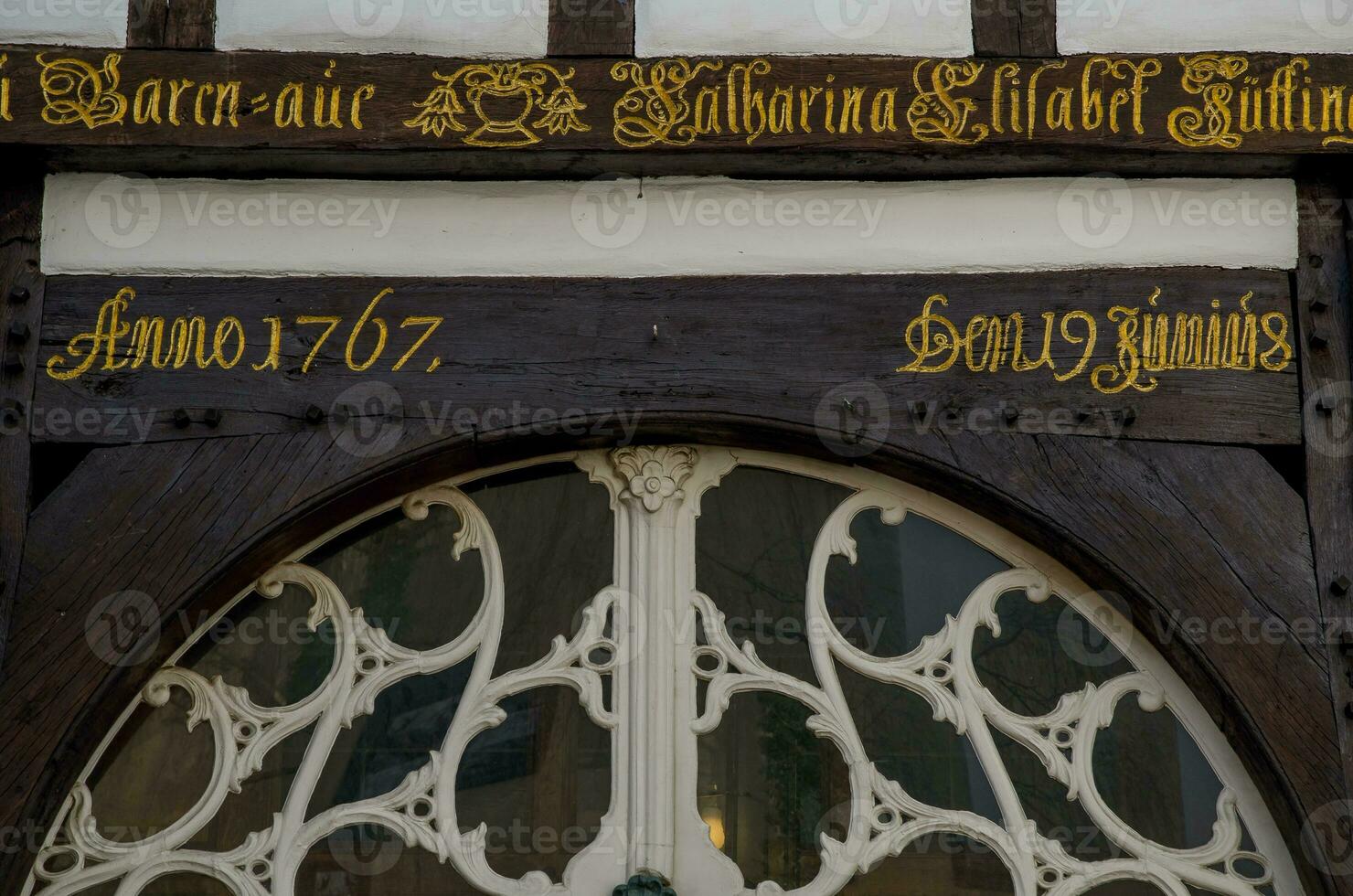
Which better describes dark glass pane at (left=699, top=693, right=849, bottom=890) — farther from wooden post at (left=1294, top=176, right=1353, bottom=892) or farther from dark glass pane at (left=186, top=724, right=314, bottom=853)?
wooden post at (left=1294, top=176, right=1353, bottom=892)

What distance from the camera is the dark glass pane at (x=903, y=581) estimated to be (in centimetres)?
434

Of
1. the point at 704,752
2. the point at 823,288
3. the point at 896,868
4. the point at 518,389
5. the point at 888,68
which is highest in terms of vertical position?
the point at 888,68

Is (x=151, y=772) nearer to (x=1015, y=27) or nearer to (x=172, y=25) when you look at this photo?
(x=172, y=25)

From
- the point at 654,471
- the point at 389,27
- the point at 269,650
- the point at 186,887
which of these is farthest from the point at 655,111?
the point at 186,887

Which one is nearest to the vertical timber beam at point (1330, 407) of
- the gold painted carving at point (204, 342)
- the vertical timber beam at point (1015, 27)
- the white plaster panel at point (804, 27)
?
the vertical timber beam at point (1015, 27)

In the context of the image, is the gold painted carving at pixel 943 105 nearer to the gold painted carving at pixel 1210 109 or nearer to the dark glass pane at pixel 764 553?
the gold painted carving at pixel 1210 109

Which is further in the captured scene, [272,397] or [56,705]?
[272,397]

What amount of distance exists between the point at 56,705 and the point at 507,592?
1.15 metres

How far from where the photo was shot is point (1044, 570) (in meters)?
4.34

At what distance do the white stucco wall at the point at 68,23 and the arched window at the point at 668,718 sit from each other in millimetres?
1493

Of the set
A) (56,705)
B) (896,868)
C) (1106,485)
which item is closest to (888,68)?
(1106,485)

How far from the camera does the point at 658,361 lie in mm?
4320

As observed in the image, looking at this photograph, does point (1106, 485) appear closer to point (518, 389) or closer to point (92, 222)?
point (518, 389)

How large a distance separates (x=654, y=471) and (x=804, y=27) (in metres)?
1.27
